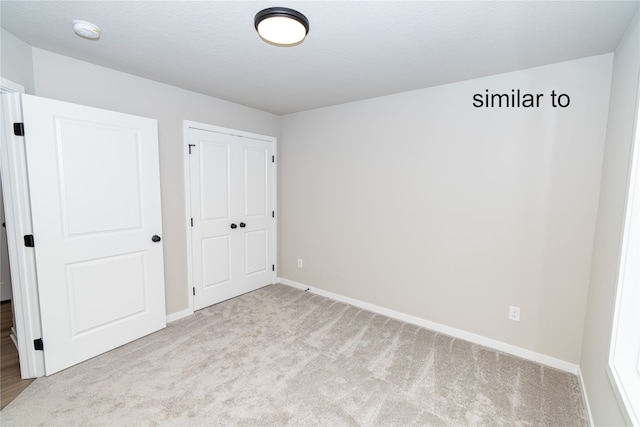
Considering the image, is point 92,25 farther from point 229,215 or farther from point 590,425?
point 590,425

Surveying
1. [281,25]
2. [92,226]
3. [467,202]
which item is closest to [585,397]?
[467,202]

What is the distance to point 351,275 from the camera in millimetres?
3459

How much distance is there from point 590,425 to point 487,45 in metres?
2.48

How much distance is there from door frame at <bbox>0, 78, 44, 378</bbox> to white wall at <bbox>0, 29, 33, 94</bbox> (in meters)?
0.07

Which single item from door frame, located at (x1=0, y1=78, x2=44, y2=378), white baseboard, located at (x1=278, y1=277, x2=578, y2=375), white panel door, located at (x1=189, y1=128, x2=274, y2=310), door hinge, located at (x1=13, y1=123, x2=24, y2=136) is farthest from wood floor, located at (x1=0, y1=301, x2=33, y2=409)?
white baseboard, located at (x1=278, y1=277, x2=578, y2=375)

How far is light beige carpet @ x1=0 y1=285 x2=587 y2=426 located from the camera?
5.75 feet

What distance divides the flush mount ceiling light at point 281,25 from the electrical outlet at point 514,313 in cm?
270

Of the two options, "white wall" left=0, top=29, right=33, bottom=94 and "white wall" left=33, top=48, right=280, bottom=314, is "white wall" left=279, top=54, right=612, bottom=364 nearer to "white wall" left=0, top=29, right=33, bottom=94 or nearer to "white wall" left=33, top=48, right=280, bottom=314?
"white wall" left=33, top=48, right=280, bottom=314

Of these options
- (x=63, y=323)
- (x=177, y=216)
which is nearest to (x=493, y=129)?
(x=177, y=216)

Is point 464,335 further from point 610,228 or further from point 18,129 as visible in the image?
point 18,129

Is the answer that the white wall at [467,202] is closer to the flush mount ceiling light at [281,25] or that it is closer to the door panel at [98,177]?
the flush mount ceiling light at [281,25]

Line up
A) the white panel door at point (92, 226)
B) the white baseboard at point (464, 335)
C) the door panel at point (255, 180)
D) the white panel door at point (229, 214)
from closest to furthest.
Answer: the white panel door at point (92, 226), the white baseboard at point (464, 335), the white panel door at point (229, 214), the door panel at point (255, 180)

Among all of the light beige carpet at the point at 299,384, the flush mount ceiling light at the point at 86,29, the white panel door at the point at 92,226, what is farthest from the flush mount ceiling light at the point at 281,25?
the light beige carpet at the point at 299,384

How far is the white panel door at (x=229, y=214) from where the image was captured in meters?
3.17
